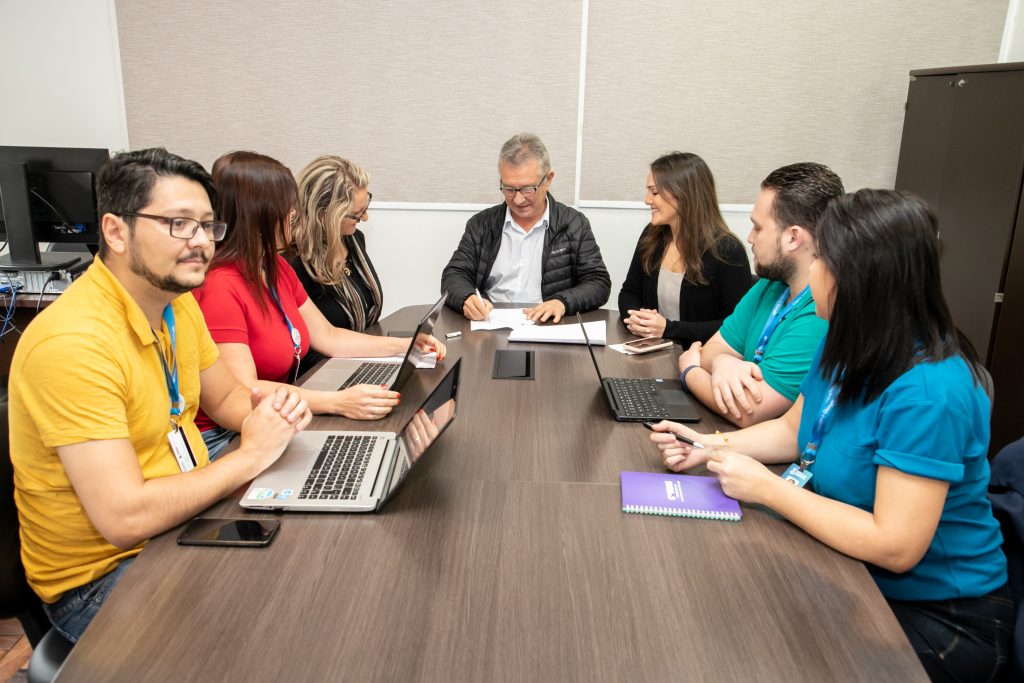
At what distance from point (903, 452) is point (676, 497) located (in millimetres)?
385

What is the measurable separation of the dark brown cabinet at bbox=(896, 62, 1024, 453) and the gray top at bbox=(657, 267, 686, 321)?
1247mm

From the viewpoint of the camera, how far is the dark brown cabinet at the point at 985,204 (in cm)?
291

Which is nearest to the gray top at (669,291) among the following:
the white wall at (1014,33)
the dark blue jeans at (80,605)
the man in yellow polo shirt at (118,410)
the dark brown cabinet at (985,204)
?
the dark brown cabinet at (985,204)

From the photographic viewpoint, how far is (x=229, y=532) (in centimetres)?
118

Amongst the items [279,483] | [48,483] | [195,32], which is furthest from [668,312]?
[195,32]

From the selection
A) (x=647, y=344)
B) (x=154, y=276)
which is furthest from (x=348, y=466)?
(x=647, y=344)

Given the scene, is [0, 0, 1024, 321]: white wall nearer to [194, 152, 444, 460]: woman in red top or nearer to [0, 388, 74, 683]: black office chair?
[194, 152, 444, 460]: woman in red top

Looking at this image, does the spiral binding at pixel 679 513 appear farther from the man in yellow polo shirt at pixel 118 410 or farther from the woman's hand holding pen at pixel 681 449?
the man in yellow polo shirt at pixel 118 410

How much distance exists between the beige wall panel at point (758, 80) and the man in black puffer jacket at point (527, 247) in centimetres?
85

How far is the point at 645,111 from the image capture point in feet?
12.4

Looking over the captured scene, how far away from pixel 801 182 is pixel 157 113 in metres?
3.51

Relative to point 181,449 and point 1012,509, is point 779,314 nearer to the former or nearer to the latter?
point 1012,509

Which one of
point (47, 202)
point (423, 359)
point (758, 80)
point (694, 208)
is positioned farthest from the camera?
point (758, 80)

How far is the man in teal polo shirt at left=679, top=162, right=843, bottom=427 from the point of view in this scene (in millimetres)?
1668
